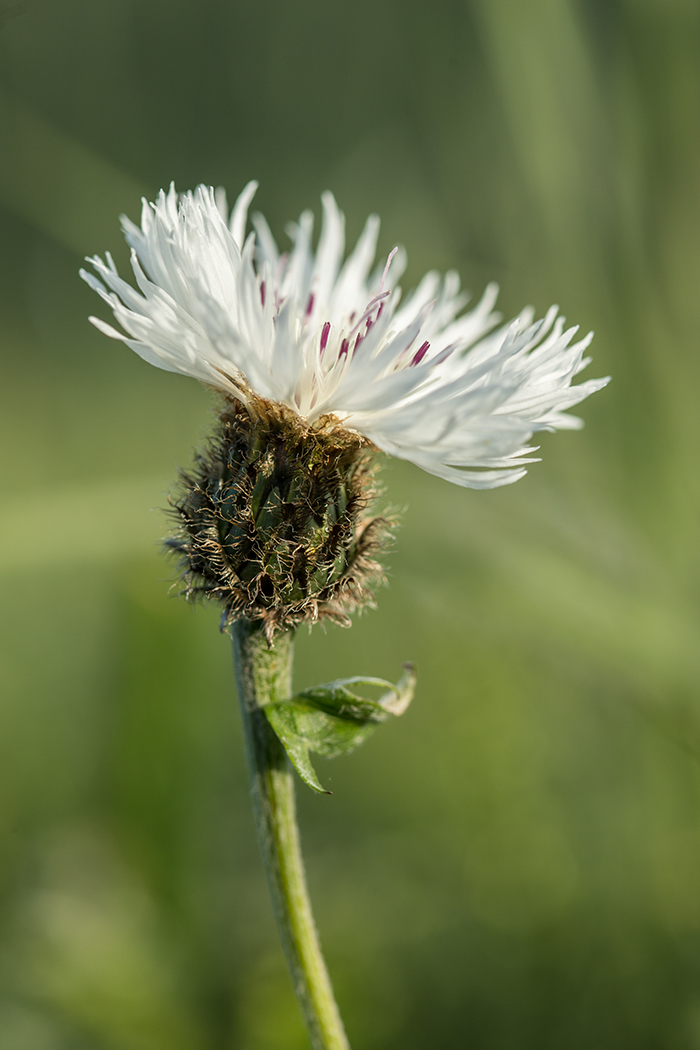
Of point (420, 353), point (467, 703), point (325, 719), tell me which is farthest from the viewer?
point (467, 703)

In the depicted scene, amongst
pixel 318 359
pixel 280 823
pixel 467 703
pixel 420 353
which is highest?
pixel 420 353

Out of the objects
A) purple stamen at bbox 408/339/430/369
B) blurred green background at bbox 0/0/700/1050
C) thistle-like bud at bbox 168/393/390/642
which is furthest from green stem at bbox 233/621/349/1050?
purple stamen at bbox 408/339/430/369

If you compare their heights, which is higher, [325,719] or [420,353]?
[420,353]

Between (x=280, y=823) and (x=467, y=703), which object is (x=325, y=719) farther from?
(x=467, y=703)

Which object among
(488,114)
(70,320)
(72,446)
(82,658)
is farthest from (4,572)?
(488,114)

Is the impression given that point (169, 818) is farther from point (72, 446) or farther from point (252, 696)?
point (72, 446)

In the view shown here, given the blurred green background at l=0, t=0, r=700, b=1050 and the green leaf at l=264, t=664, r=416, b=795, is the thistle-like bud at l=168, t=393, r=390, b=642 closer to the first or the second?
the green leaf at l=264, t=664, r=416, b=795

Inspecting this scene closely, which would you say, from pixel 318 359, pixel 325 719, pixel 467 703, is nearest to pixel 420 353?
pixel 318 359
